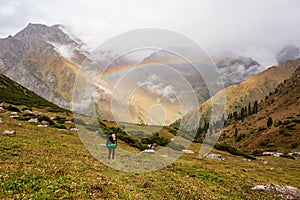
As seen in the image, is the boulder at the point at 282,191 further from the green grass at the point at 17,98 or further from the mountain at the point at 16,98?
the mountain at the point at 16,98

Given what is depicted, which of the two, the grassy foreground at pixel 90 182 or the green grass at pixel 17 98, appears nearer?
the grassy foreground at pixel 90 182

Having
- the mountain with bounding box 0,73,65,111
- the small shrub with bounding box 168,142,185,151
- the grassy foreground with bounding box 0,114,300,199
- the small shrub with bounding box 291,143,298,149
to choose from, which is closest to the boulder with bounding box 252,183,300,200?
the grassy foreground with bounding box 0,114,300,199

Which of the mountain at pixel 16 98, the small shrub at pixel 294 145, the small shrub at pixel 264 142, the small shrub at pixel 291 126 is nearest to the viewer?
the small shrub at pixel 294 145

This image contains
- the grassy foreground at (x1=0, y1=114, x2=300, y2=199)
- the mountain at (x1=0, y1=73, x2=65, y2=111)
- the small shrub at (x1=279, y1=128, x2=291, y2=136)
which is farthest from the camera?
the small shrub at (x1=279, y1=128, x2=291, y2=136)

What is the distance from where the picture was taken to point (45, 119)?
2196 inches

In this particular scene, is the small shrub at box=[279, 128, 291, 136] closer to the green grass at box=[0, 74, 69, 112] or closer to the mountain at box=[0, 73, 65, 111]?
the green grass at box=[0, 74, 69, 112]

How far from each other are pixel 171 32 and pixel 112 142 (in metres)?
14.6

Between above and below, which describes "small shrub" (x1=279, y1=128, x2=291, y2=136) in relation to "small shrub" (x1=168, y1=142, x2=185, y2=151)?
above

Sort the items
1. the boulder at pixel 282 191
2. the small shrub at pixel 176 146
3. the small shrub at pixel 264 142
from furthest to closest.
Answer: the small shrub at pixel 264 142
the small shrub at pixel 176 146
the boulder at pixel 282 191

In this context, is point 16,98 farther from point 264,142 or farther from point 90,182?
point 264,142

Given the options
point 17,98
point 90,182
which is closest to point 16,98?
point 17,98

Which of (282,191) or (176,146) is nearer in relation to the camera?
(282,191)

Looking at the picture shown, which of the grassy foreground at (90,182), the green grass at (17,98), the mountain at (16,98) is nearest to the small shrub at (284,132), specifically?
the green grass at (17,98)

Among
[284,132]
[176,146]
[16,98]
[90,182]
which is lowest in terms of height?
[90,182]
